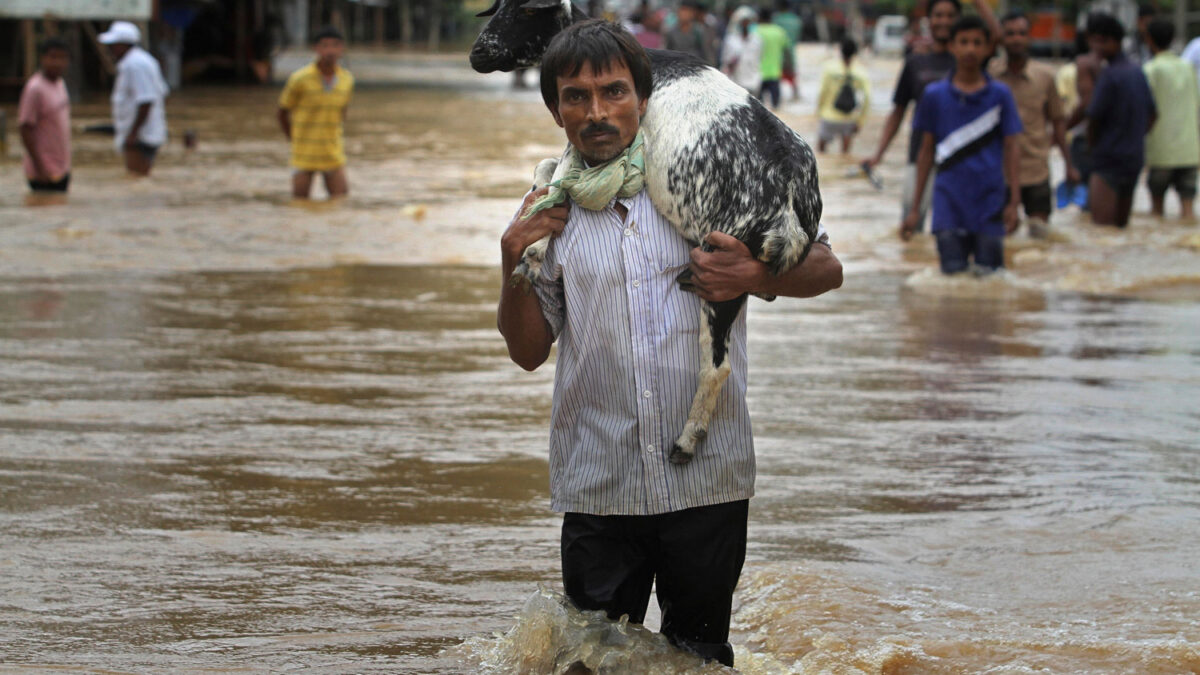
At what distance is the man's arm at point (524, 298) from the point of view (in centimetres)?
291

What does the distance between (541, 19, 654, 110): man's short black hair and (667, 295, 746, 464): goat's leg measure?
48 centimetres

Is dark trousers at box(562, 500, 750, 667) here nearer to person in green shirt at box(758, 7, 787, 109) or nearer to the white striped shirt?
the white striped shirt

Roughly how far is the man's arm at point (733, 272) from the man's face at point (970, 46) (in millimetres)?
5602

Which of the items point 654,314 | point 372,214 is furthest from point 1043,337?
point 372,214

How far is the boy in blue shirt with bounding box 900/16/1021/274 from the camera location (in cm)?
837

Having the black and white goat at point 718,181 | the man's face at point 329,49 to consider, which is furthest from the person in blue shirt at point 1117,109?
the black and white goat at point 718,181

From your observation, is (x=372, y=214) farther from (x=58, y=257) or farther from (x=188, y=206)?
(x=58, y=257)

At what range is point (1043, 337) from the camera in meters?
8.02

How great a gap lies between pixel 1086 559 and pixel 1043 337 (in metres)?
3.75

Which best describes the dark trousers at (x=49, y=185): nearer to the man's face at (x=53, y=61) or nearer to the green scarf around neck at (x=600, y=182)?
the man's face at (x=53, y=61)

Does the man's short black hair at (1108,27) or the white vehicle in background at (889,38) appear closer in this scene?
the man's short black hair at (1108,27)

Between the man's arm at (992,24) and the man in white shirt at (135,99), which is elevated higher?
the man's arm at (992,24)

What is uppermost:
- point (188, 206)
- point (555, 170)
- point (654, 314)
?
point (555, 170)

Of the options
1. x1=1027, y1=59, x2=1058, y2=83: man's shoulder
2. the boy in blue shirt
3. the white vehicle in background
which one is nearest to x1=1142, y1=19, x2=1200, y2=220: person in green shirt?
x1=1027, y1=59, x2=1058, y2=83: man's shoulder
